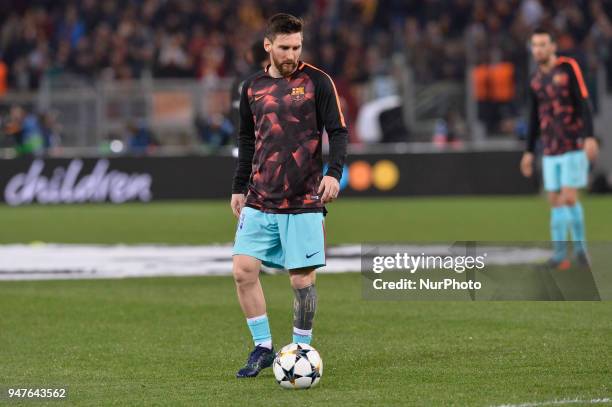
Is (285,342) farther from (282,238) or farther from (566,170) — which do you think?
(566,170)

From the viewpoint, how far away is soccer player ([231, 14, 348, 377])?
738 centimetres

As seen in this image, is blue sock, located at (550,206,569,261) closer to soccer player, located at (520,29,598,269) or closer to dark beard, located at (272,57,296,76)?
soccer player, located at (520,29,598,269)

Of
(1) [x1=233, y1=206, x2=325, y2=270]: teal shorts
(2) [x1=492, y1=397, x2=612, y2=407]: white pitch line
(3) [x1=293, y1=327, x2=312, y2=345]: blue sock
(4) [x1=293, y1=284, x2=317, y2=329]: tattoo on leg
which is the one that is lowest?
(2) [x1=492, y1=397, x2=612, y2=407]: white pitch line

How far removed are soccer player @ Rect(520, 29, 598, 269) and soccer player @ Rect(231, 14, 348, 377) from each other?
18.5 feet

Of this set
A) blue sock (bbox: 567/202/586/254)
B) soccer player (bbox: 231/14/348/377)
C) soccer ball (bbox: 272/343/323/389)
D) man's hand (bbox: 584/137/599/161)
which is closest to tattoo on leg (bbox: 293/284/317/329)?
soccer player (bbox: 231/14/348/377)

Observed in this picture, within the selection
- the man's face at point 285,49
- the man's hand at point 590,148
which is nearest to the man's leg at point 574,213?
the man's hand at point 590,148

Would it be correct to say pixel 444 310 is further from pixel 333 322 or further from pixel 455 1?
pixel 455 1

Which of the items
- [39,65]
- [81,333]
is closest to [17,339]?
[81,333]

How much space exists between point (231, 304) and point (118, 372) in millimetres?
3362

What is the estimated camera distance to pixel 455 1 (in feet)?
103

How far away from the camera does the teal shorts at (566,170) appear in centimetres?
1270

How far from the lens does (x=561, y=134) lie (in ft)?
41.9

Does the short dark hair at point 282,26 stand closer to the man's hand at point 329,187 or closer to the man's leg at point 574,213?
the man's hand at point 329,187

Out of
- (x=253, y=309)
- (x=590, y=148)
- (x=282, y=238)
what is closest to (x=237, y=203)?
(x=282, y=238)
